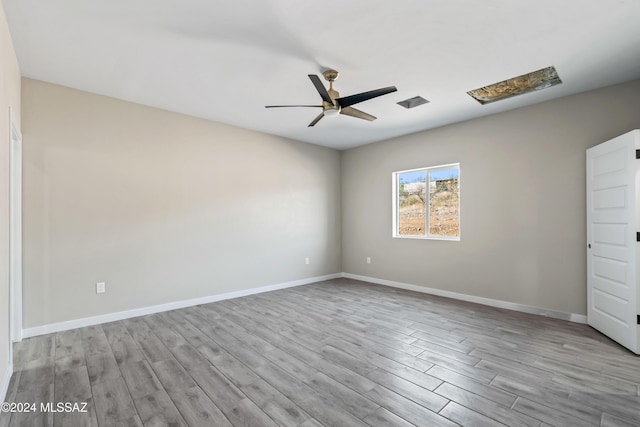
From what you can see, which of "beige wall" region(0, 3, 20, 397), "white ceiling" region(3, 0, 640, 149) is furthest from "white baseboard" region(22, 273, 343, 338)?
"white ceiling" region(3, 0, 640, 149)

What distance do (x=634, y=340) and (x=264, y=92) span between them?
4473 millimetres

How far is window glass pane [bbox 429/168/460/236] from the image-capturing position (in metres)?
4.86

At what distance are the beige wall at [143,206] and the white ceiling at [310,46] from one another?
0.45 meters

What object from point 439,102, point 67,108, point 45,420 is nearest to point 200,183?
point 67,108

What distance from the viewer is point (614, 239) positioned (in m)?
3.06

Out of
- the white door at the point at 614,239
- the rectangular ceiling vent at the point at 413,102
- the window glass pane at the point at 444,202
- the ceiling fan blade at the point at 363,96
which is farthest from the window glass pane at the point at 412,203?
the ceiling fan blade at the point at 363,96

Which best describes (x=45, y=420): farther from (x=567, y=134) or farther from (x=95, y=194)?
(x=567, y=134)

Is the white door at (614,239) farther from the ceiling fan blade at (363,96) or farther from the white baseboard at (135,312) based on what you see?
the white baseboard at (135,312)

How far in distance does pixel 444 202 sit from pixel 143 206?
4.54 metres

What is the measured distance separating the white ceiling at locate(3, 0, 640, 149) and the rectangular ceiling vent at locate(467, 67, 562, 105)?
108mm

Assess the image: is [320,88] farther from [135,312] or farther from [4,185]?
[135,312]

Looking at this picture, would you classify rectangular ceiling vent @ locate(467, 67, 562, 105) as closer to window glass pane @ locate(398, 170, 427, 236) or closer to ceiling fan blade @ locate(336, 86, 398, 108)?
ceiling fan blade @ locate(336, 86, 398, 108)

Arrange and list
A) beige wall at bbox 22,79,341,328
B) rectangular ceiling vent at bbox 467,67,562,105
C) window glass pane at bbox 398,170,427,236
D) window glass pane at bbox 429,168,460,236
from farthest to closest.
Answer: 1. window glass pane at bbox 398,170,427,236
2. window glass pane at bbox 429,168,460,236
3. beige wall at bbox 22,79,341,328
4. rectangular ceiling vent at bbox 467,67,562,105

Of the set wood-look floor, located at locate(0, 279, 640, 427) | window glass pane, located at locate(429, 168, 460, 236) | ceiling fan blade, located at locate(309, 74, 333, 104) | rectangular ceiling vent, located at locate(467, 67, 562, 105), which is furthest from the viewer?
window glass pane, located at locate(429, 168, 460, 236)
